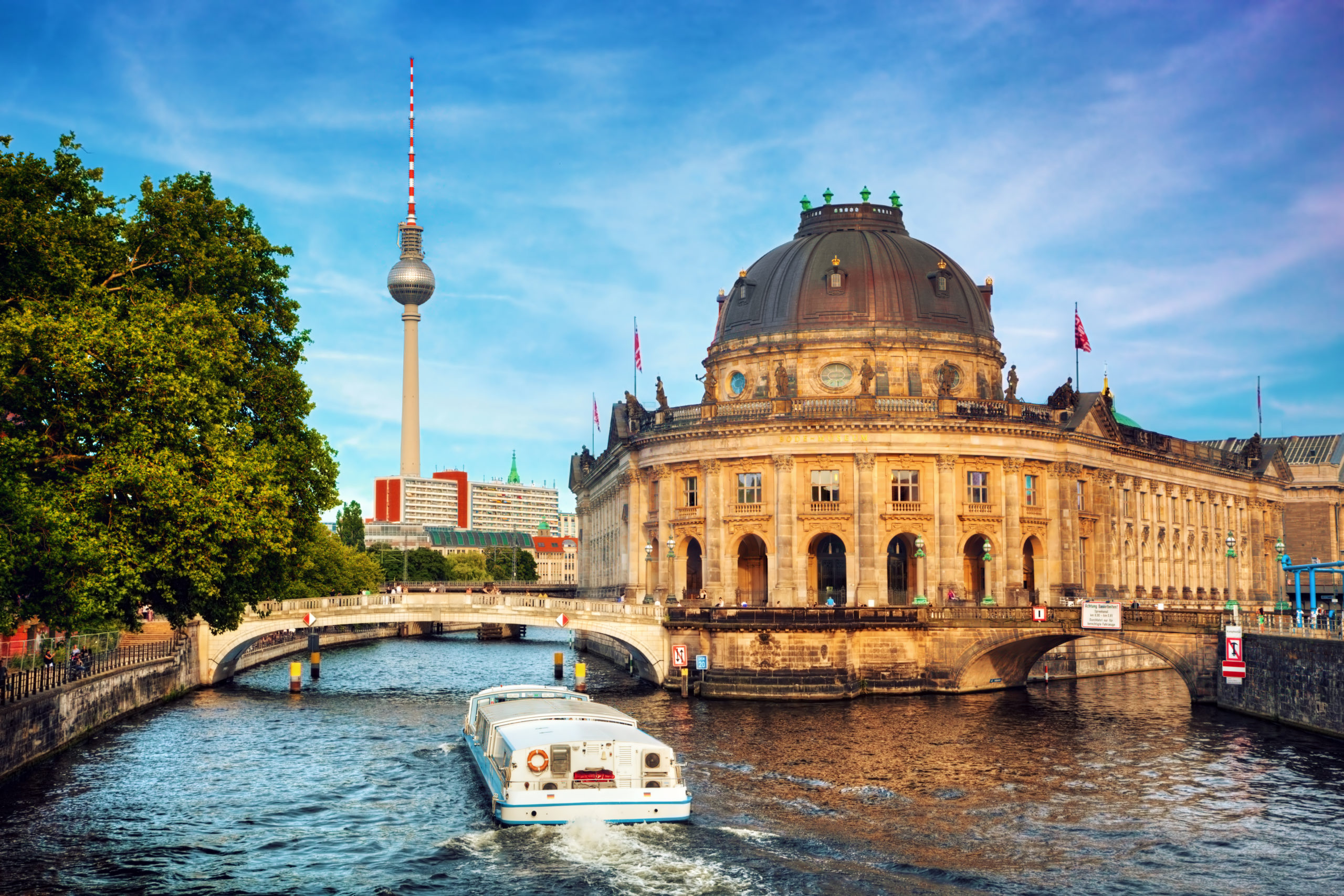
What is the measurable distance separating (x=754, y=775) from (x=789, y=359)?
5463 centimetres

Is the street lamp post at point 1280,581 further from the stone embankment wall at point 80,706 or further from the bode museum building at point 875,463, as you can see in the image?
the stone embankment wall at point 80,706

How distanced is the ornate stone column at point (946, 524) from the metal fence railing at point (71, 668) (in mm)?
49178

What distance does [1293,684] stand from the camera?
206 ft

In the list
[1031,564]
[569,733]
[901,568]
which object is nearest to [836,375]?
[901,568]

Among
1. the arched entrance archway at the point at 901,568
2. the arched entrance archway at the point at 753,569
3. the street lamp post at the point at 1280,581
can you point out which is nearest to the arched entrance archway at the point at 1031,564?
the arched entrance archway at the point at 901,568

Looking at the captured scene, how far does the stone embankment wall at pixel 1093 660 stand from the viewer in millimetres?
91500

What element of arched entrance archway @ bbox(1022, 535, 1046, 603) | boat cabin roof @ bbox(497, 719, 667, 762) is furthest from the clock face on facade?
boat cabin roof @ bbox(497, 719, 667, 762)

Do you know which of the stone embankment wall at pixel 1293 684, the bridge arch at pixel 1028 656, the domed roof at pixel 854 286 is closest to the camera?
the stone embankment wall at pixel 1293 684

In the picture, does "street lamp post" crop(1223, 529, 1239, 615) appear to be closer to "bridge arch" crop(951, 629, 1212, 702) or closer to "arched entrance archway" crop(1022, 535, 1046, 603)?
"bridge arch" crop(951, 629, 1212, 702)

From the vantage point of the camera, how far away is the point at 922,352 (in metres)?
100

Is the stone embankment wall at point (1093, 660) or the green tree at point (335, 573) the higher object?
the green tree at point (335, 573)

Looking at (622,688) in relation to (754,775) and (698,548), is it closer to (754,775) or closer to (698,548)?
(698,548)

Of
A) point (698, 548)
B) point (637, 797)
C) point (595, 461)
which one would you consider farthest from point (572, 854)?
point (595, 461)

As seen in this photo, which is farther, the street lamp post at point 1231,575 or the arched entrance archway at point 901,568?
the arched entrance archway at point 901,568
